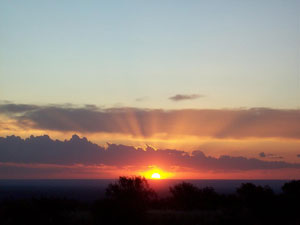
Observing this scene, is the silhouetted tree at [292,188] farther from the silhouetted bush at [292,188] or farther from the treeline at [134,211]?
the treeline at [134,211]

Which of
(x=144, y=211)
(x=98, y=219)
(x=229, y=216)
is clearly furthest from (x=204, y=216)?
(x=98, y=219)

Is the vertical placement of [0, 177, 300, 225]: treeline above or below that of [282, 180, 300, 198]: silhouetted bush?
below

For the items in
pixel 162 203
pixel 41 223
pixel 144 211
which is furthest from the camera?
pixel 162 203

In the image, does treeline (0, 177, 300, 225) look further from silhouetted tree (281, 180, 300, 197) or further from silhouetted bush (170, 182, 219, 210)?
silhouetted tree (281, 180, 300, 197)

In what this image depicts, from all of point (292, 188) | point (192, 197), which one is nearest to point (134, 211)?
point (192, 197)

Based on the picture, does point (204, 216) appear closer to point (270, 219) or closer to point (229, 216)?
point (229, 216)

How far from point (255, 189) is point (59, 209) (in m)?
17.3

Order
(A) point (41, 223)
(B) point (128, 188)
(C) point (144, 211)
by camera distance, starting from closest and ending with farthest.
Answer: (A) point (41, 223), (C) point (144, 211), (B) point (128, 188)

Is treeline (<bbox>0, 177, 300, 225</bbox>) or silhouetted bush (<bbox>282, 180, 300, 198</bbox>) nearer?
treeline (<bbox>0, 177, 300, 225</bbox>)

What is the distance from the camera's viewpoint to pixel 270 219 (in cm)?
3225

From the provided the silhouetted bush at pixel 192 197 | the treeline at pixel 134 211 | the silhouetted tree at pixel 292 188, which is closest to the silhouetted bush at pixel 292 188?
the silhouetted tree at pixel 292 188

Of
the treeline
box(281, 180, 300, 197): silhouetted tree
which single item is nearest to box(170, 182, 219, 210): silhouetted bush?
the treeline

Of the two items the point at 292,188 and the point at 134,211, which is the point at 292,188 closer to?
the point at 292,188

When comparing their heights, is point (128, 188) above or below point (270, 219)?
above
